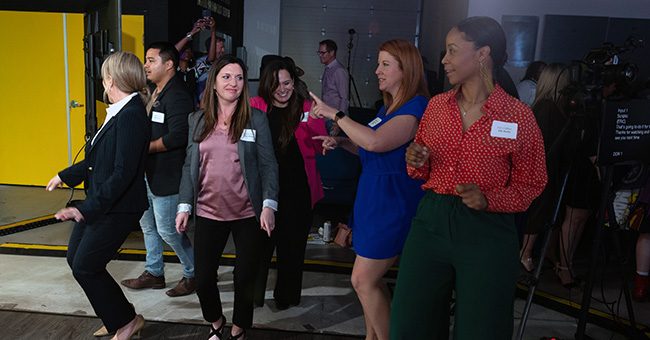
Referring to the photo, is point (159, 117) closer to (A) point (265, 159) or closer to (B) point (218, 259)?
(A) point (265, 159)

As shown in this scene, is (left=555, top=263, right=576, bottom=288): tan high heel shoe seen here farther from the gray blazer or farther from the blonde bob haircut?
the blonde bob haircut

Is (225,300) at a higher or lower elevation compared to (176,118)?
lower

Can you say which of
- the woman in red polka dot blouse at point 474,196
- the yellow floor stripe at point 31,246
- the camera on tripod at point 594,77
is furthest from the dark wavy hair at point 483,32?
the yellow floor stripe at point 31,246

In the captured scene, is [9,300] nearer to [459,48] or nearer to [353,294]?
[353,294]

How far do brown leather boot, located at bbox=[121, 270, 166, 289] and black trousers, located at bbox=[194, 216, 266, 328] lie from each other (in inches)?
39.8

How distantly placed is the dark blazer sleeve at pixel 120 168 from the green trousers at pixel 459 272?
4.47 feet

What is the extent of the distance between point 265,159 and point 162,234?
1.02 meters

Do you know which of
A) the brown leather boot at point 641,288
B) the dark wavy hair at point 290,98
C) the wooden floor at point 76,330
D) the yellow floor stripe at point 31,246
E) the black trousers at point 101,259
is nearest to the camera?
the black trousers at point 101,259

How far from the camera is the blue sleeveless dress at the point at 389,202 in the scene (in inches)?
82.3

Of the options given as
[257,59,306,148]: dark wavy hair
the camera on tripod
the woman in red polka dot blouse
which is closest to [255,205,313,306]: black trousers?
[257,59,306,148]: dark wavy hair

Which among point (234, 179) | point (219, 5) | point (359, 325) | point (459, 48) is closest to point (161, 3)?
point (219, 5)

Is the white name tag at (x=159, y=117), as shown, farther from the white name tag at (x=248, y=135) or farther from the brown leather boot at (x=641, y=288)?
the brown leather boot at (x=641, y=288)

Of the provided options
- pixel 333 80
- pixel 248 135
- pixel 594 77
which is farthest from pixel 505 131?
pixel 333 80

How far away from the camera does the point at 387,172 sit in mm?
2115
